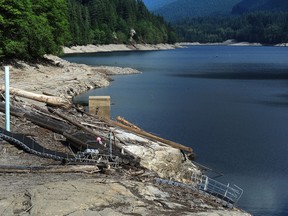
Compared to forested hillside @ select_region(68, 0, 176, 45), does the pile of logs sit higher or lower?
lower

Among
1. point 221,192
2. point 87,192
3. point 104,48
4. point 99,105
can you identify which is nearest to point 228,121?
point 99,105

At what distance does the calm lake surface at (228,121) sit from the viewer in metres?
A: 22.6

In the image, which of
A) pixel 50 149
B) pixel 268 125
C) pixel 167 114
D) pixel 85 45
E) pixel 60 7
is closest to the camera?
pixel 50 149

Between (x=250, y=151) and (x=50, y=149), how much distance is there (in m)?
14.8

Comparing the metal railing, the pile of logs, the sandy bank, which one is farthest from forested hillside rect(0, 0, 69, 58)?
the sandy bank

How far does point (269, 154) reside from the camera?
2753cm

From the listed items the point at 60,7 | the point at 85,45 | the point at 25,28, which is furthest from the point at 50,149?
the point at 85,45

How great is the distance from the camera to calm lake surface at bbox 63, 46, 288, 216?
74.3ft

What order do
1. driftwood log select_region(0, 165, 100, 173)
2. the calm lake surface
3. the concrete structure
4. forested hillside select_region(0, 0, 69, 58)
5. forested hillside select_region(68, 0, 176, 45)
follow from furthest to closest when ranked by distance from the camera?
1. forested hillside select_region(68, 0, 176, 45)
2. forested hillside select_region(0, 0, 69, 58)
3. the concrete structure
4. the calm lake surface
5. driftwood log select_region(0, 165, 100, 173)

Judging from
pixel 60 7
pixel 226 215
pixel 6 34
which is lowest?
pixel 226 215

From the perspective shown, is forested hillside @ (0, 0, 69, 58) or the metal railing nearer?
the metal railing

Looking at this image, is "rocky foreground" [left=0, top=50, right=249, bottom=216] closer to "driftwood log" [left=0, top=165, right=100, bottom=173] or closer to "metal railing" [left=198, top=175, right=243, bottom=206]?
"driftwood log" [left=0, top=165, right=100, bottom=173]

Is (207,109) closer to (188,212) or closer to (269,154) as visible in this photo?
(269,154)

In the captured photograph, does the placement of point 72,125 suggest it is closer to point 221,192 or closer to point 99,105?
point 221,192
